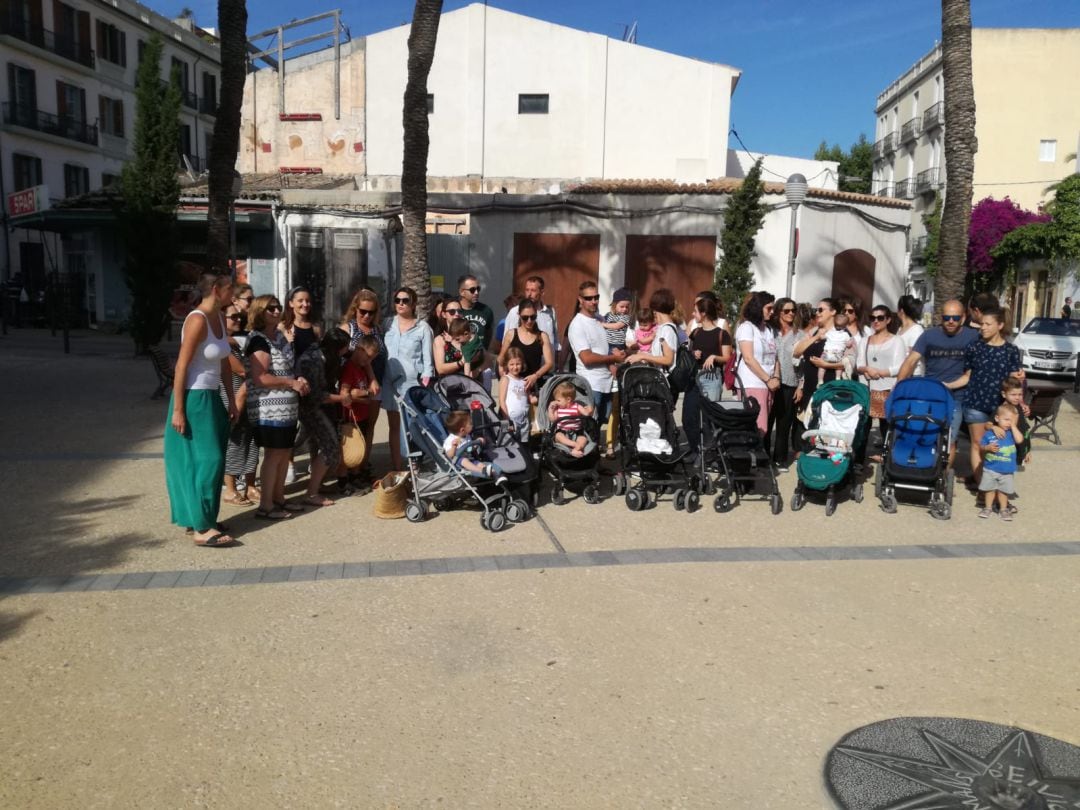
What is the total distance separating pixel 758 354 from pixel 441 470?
3.10 m

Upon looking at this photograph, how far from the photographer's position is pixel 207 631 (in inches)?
170

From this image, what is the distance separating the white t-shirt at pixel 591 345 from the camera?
7.91 m

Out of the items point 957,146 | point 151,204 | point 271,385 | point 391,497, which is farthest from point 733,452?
point 151,204

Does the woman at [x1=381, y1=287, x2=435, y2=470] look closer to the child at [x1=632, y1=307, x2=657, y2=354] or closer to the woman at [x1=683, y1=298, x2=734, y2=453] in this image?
the child at [x1=632, y1=307, x2=657, y2=354]

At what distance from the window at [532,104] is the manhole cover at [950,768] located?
23.6 metres

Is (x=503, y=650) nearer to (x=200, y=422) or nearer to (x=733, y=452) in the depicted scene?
(x=200, y=422)

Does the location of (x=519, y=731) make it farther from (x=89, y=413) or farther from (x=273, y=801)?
(x=89, y=413)

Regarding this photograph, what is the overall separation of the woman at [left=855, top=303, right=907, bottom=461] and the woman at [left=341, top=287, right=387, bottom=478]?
176 inches

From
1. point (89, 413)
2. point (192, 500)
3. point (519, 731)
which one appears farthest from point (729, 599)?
point (89, 413)

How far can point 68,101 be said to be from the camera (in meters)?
36.3

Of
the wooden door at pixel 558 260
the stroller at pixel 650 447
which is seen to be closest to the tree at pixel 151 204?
the wooden door at pixel 558 260

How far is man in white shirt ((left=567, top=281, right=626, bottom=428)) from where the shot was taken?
7.87 metres

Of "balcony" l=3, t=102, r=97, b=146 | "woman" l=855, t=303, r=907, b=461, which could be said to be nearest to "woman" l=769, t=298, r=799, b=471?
"woman" l=855, t=303, r=907, b=461

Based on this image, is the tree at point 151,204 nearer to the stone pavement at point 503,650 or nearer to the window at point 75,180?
the stone pavement at point 503,650
